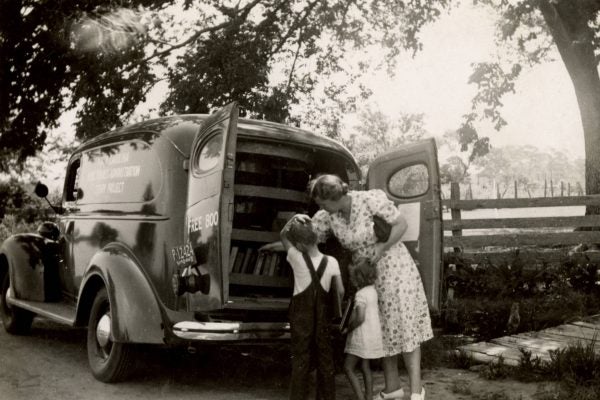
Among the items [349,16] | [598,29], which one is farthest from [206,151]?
[349,16]

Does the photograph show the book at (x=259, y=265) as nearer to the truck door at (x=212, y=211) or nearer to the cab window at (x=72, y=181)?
the truck door at (x=212, y=211)

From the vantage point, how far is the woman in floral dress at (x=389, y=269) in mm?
4566

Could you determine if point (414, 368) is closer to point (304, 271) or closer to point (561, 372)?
point (304, 271)

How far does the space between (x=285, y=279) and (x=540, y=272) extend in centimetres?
438

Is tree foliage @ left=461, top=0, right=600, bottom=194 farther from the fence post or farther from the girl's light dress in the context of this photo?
the girl's light dress

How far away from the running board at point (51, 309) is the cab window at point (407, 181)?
305 cm

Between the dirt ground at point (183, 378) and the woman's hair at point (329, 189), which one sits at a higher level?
the woman's hair at point (329, 189)

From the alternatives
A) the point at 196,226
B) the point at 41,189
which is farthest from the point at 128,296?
the point at 41,189

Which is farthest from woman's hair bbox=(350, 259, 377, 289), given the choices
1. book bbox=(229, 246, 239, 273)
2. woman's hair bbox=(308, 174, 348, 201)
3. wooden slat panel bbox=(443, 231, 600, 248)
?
wooden slat panel bbox=(443, 231, 600, 248)

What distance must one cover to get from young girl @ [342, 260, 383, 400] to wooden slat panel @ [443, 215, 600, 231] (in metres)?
6.79

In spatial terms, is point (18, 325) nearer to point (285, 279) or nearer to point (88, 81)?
point (285, 279)

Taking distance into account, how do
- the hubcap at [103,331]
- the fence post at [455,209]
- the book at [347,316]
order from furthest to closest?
the fence post at [455,209] < the hubcap at [103,331] < the book at [347,316]

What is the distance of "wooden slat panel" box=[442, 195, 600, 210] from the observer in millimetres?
10922

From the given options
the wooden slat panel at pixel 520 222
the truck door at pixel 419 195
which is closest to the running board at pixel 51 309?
the truck door at pixel 419 195
